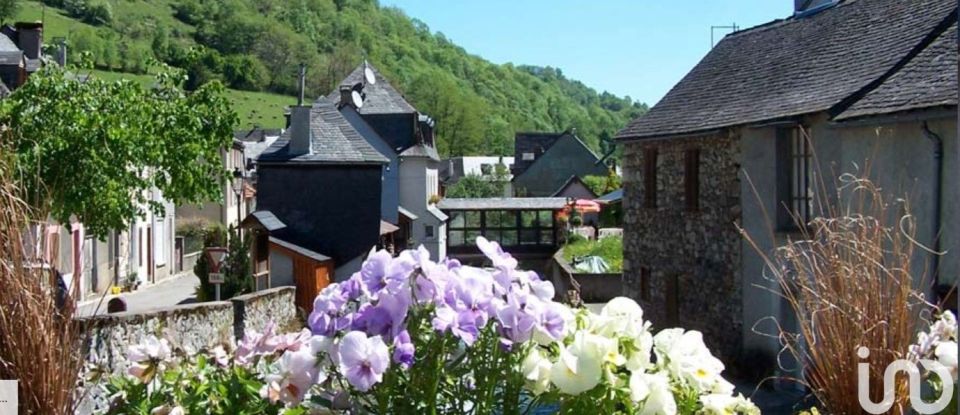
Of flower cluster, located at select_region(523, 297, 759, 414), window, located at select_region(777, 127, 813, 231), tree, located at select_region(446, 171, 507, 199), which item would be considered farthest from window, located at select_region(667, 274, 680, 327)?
tree, located at select_region(446, 171, 507, 199)

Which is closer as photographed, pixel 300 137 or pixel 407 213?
pixel 300 137

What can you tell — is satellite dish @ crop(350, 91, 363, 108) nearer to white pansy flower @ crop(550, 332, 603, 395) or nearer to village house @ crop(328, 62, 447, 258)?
village house @ crop(328, 62, 447, 258)

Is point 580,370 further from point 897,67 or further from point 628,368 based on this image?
point 897,67

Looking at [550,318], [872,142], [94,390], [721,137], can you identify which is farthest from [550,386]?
[721,137]

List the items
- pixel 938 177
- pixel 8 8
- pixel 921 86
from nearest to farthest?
pixel 938 177 → pixel 921 86 → pixel 8 8

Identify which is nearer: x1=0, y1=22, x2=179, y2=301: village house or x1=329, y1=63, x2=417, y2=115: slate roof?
x1=0, y1=22, x2=179, y2=301: village house

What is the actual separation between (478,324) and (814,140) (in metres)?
14.1

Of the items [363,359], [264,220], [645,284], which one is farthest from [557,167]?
[363,359]

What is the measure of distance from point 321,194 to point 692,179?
12959mm

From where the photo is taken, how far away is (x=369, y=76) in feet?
161

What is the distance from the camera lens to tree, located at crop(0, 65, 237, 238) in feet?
47.2

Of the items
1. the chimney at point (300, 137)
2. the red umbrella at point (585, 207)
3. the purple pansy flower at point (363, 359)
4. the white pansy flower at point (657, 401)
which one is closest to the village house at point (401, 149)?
the red umbrella at point (585, 207)
